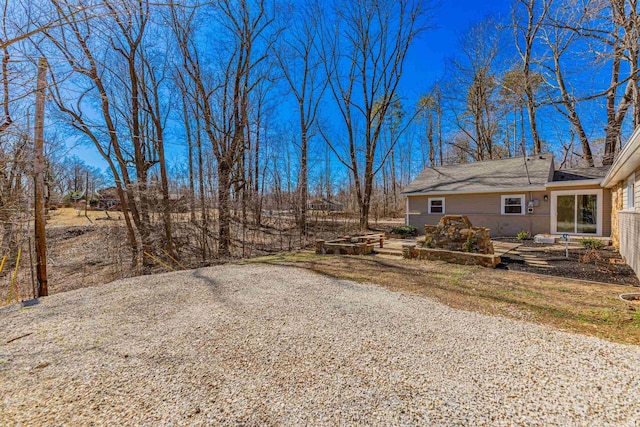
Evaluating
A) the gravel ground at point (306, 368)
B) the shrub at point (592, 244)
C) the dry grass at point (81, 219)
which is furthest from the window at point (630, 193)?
the dry grass at point (81, 219)

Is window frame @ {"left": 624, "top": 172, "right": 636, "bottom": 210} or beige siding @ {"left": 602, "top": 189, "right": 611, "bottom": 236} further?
beige siding @ {"left": 602, "top": 189, "right": 611, "bottom": 236}

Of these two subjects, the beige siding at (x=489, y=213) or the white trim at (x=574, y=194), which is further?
the beige siding at (x=489, y=213)

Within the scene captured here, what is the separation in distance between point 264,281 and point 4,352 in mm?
3254

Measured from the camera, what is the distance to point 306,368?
7.57 feet

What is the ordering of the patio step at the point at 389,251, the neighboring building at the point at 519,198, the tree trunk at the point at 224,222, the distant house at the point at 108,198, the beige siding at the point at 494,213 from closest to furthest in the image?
the patio step at the point at 389,251
the distant house at the point at 108,198
the tree trunk at the point at 224,222
the neighboring building at the point at 519,198
the beige siding at the point at 494,213

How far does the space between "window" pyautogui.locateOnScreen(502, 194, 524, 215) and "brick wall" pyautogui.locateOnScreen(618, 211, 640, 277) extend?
453cm

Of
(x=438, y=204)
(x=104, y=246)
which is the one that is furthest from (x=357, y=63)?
(x=104, y=246)

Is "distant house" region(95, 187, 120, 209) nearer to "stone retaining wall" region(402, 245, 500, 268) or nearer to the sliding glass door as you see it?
"stone retaining wall" region(402, 245, 500, 268)

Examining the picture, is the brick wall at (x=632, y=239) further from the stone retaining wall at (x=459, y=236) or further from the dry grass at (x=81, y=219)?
the dry grass at (x=81, y=219)

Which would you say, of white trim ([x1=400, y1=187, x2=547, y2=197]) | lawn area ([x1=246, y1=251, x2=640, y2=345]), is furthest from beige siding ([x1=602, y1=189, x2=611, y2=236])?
lawn area ([x1=246, y1=251, x2=640, y2=345])

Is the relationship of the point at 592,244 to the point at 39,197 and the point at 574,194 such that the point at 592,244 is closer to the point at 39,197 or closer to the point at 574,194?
the point at 574,194

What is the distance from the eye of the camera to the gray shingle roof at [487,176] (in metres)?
10.7

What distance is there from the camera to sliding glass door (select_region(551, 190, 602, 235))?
368 inches

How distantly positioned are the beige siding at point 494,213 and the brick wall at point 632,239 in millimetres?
4115
